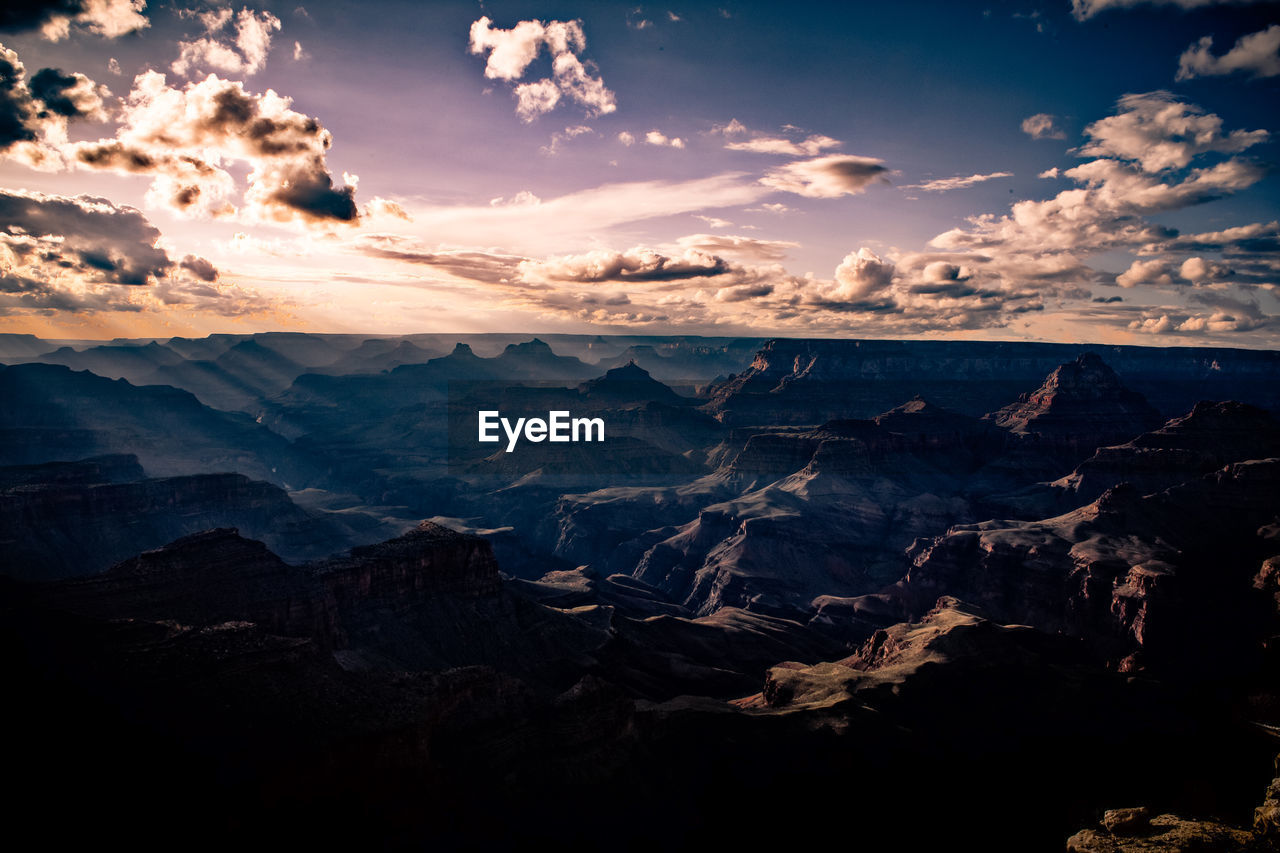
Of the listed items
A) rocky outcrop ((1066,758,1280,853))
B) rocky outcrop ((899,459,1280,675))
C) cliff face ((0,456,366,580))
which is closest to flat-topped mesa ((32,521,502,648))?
cliff face ((0,456,366,580))

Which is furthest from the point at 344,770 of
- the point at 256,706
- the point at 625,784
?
the point at 625,784

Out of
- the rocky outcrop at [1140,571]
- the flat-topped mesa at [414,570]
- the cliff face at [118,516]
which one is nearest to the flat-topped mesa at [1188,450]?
the rocky outcrop at [1140,571]

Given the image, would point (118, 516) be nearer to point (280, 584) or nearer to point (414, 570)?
point (280, 584)

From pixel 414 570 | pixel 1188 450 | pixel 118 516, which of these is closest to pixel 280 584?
pixel 414 570

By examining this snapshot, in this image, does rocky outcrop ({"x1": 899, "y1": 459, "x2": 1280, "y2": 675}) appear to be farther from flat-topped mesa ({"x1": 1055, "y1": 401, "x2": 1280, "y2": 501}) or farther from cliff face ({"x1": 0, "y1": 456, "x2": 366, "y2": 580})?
cliff face ({"x1": 0, "y1": 456, "x2": 366, "y2": 580})

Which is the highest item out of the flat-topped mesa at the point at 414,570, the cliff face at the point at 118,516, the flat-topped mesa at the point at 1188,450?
the flat-topped mesa at the point at 1188,450

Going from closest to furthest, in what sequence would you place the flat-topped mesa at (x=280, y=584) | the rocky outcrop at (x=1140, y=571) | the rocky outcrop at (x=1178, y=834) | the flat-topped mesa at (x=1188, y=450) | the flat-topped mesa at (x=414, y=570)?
the rocky outcrop at (x=1178, y=834)
the flat-topped mesa at (x=280, y=584)
the flat-topped mesa at (x=414, y=570)
the rocky outcrop at (x=1140, y=571)
the flat-topped mesa at (x=1188, y=450)

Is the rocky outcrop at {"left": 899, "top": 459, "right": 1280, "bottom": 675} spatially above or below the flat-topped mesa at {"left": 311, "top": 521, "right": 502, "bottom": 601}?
→ below

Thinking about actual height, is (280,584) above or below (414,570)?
above

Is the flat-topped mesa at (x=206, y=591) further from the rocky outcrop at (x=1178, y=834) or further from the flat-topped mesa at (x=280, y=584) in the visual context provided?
the rocky outcrop at (x=1178, y=834)
